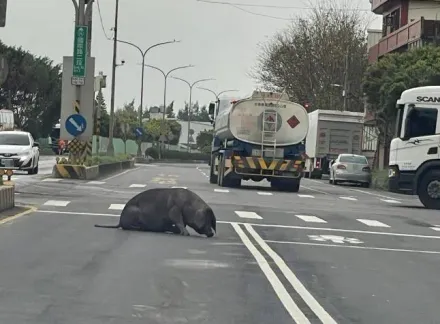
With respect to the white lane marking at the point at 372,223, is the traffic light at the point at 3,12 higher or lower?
higher

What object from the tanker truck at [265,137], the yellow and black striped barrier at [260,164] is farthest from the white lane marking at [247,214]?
the tanker truck at [265,137]

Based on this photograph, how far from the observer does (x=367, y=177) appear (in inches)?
1640

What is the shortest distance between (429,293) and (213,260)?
2.96 meters

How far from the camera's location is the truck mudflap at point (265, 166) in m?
30.7

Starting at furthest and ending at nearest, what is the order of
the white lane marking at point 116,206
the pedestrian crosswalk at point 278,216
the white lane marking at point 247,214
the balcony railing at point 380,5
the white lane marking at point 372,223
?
the balcony railing at point 380,5 < the white lane marking at point 116,206 < the white lane marking at point 247,214 < the white lane marking at point 372,223 < the pedestrian crosswalk at point 278,216

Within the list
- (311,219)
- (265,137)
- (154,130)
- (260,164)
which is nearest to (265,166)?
(260,164)

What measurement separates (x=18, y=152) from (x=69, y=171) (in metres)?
2.68

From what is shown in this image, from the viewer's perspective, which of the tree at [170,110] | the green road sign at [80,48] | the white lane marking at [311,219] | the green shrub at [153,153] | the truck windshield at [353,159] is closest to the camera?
the white lane marking at [311,219]

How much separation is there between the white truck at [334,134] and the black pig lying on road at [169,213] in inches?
1311

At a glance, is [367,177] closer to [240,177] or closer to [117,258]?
[240,177]

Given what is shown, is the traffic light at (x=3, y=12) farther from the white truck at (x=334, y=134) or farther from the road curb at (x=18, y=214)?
the white truck at (x=334, y=134)

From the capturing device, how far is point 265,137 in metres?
30.8

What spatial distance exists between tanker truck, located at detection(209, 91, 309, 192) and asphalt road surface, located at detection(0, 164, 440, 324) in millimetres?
11650

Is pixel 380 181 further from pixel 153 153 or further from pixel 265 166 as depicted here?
pixel 153 153
